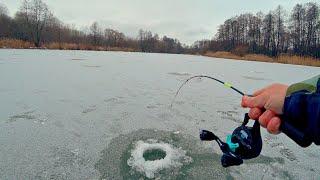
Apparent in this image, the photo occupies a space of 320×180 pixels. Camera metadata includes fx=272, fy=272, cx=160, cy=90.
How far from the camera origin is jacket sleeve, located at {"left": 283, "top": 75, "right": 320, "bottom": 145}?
0.91 m

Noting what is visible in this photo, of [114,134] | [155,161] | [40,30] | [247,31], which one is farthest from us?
[247,31]

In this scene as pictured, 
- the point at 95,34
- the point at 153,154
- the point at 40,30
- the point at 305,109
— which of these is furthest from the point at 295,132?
the point at 95,34

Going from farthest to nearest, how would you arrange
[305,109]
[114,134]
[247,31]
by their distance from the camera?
[247,31]
[114,134]
[305,109]

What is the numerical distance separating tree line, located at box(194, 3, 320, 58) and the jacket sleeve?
113ft

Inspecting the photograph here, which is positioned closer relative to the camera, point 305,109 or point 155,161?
point 305,109

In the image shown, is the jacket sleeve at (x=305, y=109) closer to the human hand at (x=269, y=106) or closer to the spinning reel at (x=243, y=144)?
the human hand at (x=269, y=106)

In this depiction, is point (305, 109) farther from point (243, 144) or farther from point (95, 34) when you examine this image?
point (95, 34)

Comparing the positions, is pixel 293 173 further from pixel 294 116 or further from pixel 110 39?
pixel 110 39

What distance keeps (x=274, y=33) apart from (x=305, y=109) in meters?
49.2

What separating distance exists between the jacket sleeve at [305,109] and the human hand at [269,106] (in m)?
0.03

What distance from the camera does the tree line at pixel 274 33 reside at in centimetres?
3981

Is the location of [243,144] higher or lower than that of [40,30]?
lower

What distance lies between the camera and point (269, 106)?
3.46ft

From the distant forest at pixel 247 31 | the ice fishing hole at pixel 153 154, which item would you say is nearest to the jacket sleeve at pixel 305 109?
the ice fishing hole at pixel 153 154
